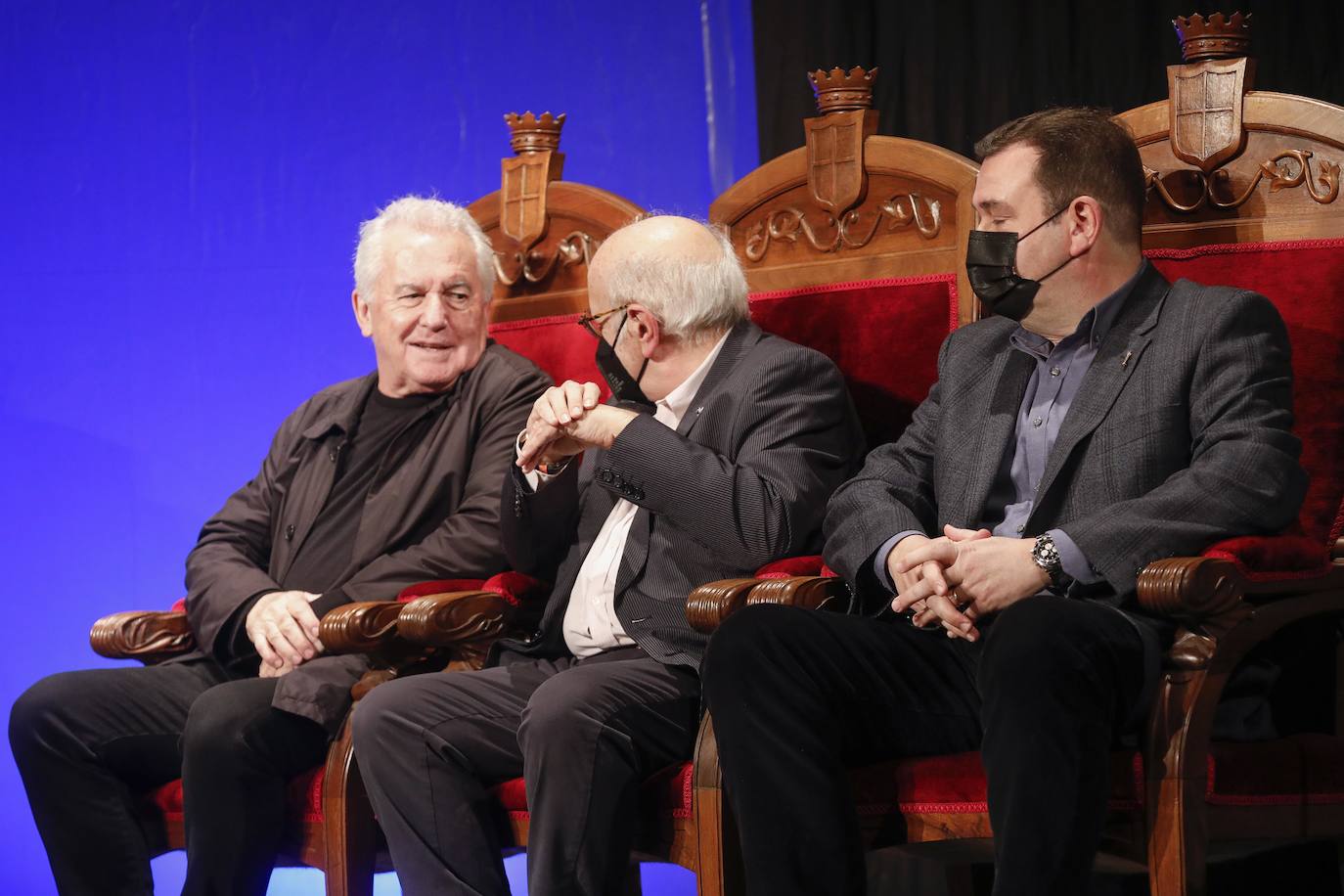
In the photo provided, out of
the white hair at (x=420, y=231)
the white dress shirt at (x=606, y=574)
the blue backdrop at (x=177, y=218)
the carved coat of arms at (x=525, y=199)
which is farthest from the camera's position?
the blue backdrop at (x=177, y=218)

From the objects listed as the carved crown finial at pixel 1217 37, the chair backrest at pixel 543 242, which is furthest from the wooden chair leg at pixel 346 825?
the carved crown finial at pixel 1217 37

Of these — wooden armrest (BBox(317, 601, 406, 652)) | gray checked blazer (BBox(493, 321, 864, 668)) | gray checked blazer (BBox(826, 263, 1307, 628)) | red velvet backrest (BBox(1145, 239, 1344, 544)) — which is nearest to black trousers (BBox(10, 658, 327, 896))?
wooden armrest (BBox(317, 601, 406, 652))

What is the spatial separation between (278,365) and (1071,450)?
103 inches

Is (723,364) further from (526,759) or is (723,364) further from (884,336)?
(526,759)

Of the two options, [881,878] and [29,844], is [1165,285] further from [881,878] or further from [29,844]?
[29,844]

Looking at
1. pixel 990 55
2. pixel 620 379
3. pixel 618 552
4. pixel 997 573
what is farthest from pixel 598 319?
pixel 990 55

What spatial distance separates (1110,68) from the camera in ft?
11.2

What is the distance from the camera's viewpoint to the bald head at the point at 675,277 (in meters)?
2.76

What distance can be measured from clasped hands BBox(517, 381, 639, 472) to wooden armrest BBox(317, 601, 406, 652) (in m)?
0.36

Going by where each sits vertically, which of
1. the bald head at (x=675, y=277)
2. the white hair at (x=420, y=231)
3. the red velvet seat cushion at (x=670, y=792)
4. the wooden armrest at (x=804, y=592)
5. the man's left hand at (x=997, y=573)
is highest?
the white hair at (x=420, y=231)

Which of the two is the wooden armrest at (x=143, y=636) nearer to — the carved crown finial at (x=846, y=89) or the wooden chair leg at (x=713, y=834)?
the wooden chair leg at (x=713, y=834)

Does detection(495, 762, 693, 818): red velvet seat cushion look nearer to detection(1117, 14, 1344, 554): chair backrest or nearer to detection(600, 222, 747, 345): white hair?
detection(600, 222, 747, 345): white hair

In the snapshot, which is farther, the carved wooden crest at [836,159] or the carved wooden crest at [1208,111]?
the carved wooden crest at [836,159]

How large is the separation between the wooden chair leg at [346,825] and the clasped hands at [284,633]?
0.24m
